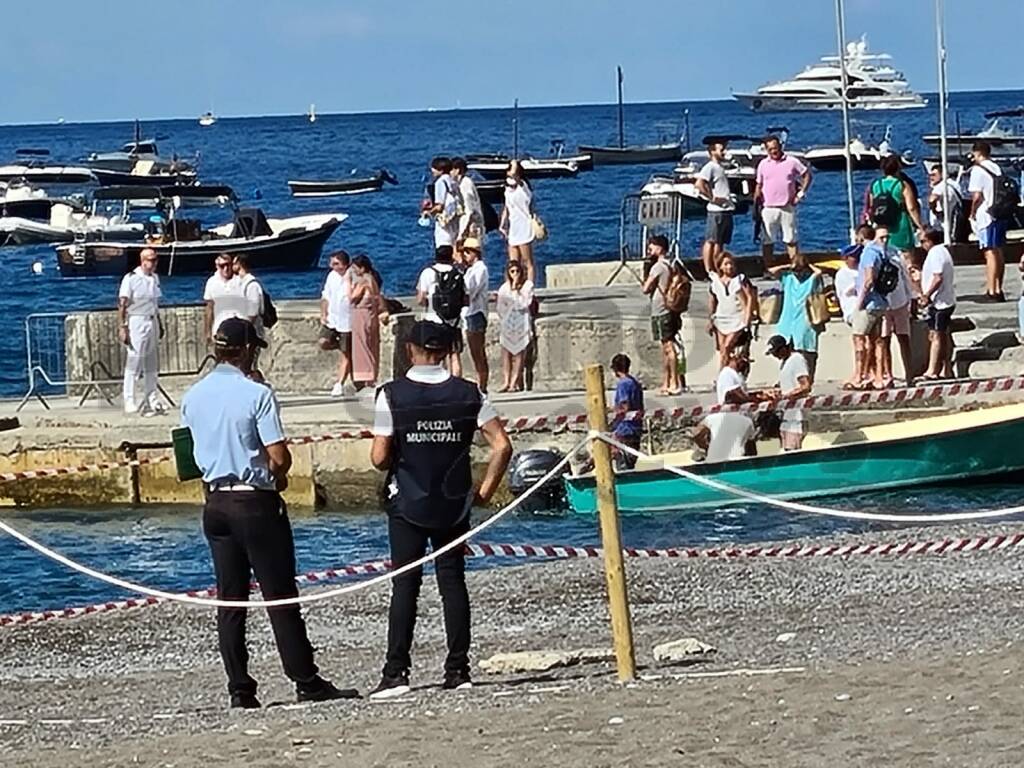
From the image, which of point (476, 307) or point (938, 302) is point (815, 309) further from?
point (476, 307)

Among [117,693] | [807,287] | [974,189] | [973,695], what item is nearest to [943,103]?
[974,189]

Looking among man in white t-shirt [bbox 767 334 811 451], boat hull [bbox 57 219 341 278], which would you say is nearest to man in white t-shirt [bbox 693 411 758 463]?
man in white t-shirt [bbox 767 334 811 451]

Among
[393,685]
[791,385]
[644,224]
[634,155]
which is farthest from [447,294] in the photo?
[634,155]

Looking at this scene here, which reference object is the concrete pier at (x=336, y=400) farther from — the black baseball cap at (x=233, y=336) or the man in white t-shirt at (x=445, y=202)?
the black baseball cap at (x=233, y=336)

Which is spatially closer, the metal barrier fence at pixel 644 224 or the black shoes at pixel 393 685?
the black shoes at pixel 393 685

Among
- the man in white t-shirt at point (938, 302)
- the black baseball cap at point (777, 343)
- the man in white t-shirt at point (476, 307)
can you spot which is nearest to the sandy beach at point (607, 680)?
the black baseball cap at point (777, 343)

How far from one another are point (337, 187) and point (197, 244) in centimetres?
5066

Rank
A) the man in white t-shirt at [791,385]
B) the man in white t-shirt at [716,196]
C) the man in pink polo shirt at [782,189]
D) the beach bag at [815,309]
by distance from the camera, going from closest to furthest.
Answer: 1. the man in white t-shirt at [791,385]
2. the beach bag at [815,309]
3. the man in pink polo shirt at [782,189]
4. the man in white t-shirt at [716,196]

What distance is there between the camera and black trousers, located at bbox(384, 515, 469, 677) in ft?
32.3

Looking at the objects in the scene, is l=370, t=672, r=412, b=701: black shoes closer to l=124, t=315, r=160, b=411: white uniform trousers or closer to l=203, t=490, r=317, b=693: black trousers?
l=203, t=490, r=317, b=693: black trousers

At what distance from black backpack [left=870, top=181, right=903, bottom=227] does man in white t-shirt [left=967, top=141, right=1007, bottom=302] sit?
1.53 meters

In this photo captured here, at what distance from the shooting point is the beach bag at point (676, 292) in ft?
72.2

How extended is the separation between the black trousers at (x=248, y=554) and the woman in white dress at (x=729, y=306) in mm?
11698

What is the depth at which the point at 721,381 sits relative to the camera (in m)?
20.0
